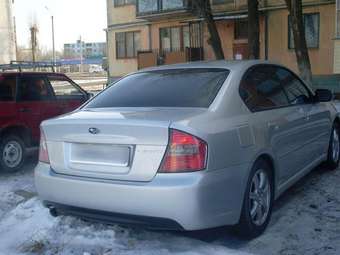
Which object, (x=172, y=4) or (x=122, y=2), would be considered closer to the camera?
(x=172, y=4)

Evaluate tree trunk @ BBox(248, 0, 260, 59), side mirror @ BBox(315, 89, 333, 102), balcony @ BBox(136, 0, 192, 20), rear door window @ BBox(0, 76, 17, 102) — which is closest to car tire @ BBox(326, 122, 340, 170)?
side mirror @ BBox(315, 89, 333, 102)

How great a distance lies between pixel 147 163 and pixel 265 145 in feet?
4.09

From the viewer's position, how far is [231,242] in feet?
14.4

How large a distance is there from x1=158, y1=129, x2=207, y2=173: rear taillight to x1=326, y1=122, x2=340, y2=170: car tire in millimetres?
3494

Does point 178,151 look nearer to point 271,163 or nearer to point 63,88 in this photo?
point 271,163

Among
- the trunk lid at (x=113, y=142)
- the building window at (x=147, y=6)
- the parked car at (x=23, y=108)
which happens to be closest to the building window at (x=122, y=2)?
the building window at (x=147, y=6)

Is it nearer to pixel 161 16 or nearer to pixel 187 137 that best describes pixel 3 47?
pixel 161 16

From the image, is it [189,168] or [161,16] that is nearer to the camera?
Answer: [189,168]

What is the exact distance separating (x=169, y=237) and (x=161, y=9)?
22347 millimetres

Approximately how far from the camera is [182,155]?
373cm

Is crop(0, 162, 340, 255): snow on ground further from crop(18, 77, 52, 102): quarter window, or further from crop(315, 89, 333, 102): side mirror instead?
crop(18, 77, 52, 102): quarter window

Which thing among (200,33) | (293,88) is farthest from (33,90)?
(200,33)

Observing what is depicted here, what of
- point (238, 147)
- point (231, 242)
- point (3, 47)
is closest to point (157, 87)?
point (238, 147)

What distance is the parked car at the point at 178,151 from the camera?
12.3 ft
